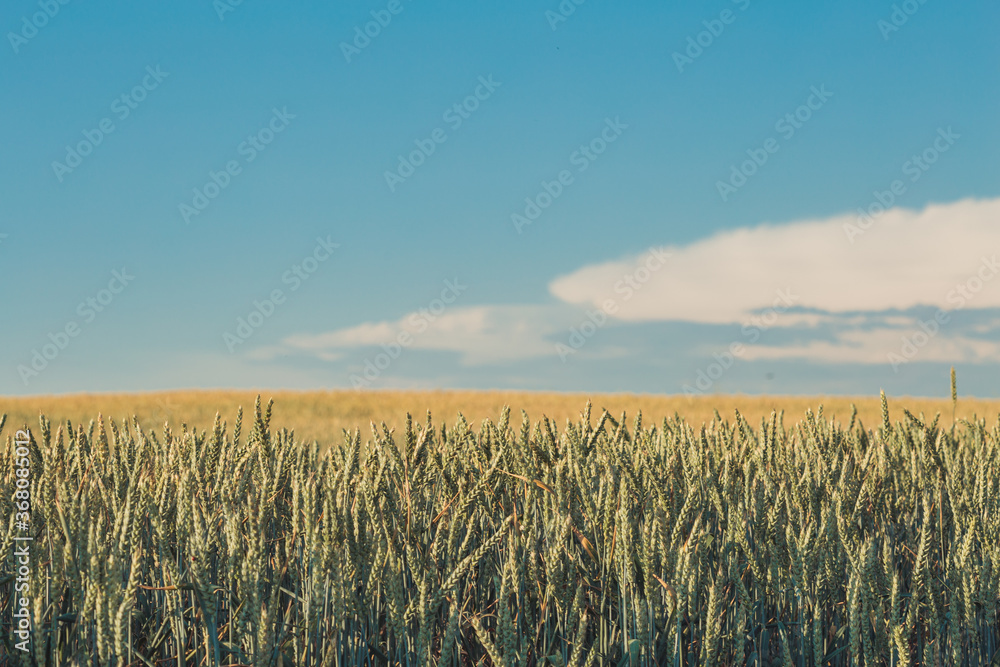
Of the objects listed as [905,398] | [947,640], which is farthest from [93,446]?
[905,398]

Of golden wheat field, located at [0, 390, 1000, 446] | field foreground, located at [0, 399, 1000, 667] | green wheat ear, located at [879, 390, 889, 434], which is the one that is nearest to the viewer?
field foreground, located at [0, 399, 1000, 667]

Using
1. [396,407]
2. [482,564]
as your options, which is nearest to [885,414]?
[482,564]

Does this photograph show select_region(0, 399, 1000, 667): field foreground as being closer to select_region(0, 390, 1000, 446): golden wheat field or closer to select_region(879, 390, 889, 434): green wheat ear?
select_region(879, 390, 889, 434): green wheat ear

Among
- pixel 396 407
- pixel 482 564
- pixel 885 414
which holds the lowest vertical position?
pixel 482 564

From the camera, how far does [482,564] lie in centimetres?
225

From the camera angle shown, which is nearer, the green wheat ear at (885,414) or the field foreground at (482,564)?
the field foreground at (482,564)

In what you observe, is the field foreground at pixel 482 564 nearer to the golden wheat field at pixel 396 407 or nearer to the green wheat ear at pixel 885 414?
the green wheat ear at pixel 885 414

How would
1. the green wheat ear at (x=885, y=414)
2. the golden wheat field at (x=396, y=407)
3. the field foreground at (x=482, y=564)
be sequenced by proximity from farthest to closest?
the golden wheat field at (x=396, y=407) → the green wheat ear at (x=885, y=414) → the field foreground at (x=482, y=564)

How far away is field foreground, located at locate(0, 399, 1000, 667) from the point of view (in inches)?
66.7

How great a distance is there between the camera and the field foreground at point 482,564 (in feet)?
5.56

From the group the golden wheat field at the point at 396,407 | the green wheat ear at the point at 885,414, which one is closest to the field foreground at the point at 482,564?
the green wheat ear at the point at 885,414

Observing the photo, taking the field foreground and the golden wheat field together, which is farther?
the golden wheat field

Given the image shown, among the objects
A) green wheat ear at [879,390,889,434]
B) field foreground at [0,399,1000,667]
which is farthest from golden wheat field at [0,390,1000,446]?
field foreground at [0,399,1000,667]

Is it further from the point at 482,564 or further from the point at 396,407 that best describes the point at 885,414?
the point at 396,407
